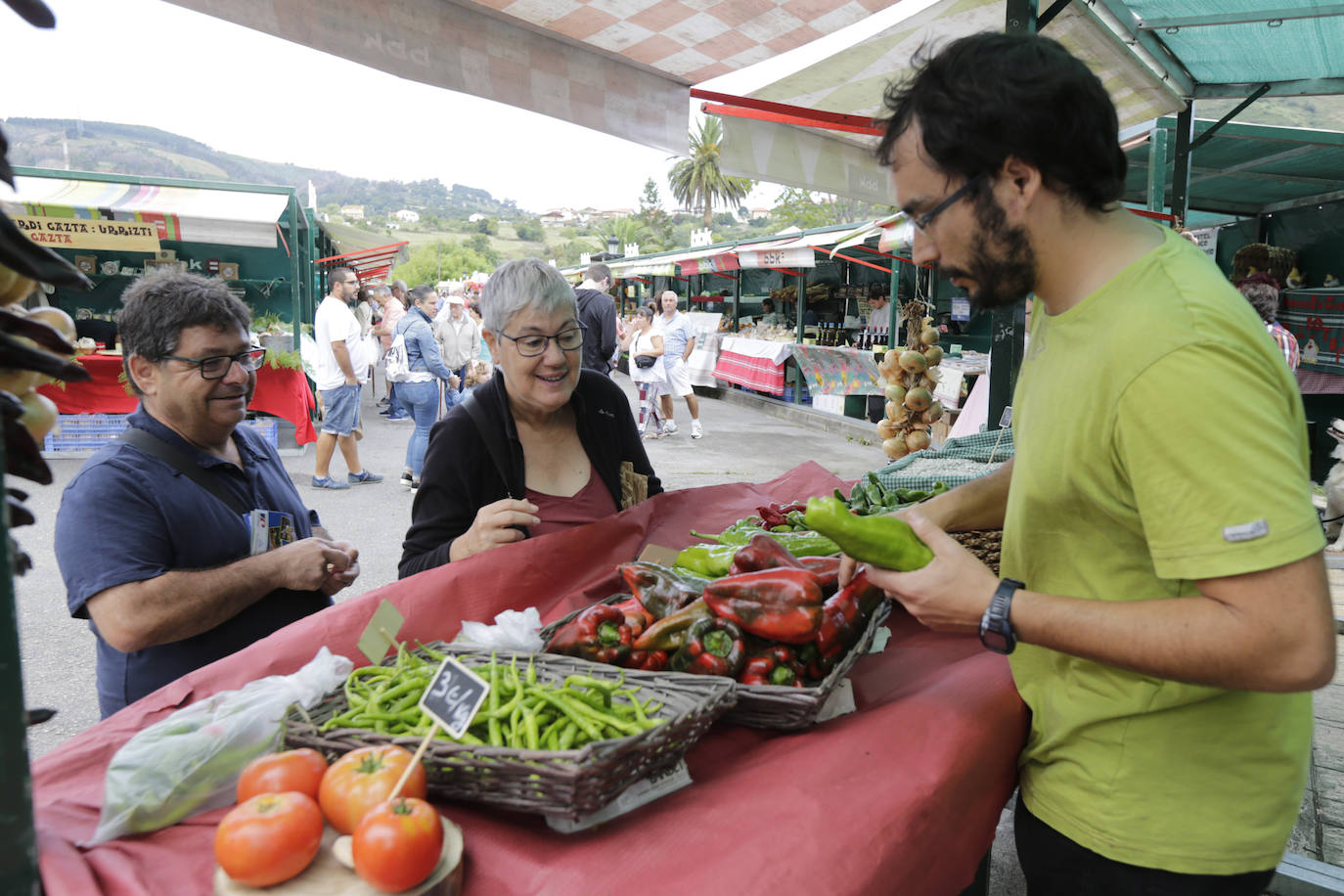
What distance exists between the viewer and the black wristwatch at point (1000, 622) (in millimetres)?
1402

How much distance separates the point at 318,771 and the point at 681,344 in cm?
1172

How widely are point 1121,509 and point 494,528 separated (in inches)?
66.5

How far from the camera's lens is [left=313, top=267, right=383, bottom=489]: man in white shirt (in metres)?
8.94

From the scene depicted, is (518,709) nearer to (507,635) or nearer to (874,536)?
(507,635)

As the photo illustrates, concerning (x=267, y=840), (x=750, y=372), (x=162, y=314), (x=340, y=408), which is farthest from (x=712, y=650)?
(x=750, y=372)

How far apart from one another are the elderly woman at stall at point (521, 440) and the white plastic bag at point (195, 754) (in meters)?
0.92

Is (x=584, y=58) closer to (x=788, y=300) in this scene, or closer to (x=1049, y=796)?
(x=1049, y=796)

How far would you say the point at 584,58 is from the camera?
13.2 ft

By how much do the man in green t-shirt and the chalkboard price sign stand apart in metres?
0.79

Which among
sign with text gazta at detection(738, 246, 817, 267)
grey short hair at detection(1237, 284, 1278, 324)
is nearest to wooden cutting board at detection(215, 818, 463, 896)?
grey short hair at detection(1237, 284, 1278, 324)

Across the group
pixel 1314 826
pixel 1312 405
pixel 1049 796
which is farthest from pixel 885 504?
pixel 1312 405

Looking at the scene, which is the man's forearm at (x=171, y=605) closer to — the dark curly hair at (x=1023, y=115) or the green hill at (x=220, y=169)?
the green hill at (x=220, y=169)

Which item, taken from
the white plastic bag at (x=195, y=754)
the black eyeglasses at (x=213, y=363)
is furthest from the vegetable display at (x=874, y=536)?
the black eyeglasses at (x=213, y=363)

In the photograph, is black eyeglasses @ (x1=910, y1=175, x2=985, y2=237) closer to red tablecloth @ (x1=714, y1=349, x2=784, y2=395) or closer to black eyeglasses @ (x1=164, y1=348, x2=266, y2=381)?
black eyeglasses @ (x1=164, y1=348, x2=266, y2=381)
